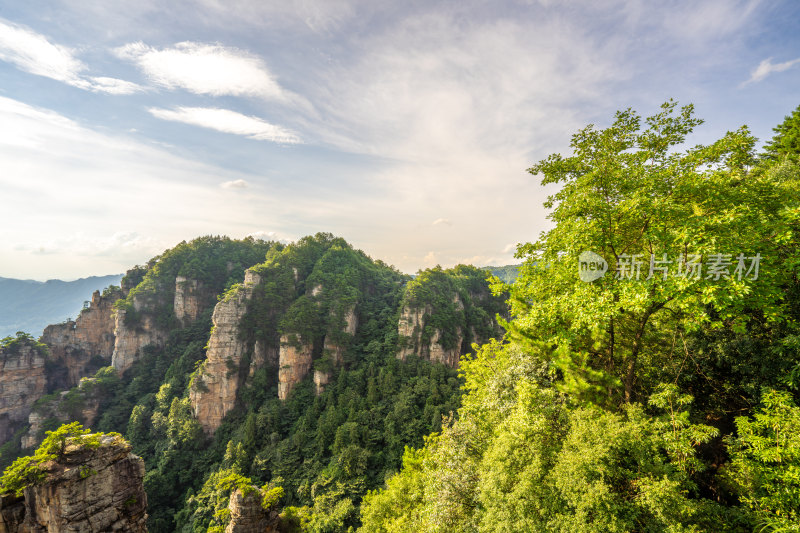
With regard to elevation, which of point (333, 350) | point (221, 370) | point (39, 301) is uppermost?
point (333, 350)

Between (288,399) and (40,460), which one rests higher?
(40,460)

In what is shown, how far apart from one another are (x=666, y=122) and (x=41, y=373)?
80238mm

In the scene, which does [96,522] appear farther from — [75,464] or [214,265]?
[214,265]

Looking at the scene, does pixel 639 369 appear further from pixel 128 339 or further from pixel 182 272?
pixel 128 339

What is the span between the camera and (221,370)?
42.8 meters

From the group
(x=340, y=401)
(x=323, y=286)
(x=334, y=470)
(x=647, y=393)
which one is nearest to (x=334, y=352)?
(x=340, y=401)

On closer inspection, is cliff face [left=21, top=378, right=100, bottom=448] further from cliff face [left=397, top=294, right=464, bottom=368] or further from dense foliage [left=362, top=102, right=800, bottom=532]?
dense foliage [left=362, top=102, right=800, bottom=532]

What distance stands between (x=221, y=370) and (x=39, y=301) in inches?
9991

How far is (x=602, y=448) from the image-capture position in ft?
21.9

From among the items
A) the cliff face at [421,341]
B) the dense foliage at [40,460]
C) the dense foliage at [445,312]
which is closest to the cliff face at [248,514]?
the dense foliage at [40,460]

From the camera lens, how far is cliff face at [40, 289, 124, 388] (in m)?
52.4

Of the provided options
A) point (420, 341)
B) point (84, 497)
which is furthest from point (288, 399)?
point (84, 497)

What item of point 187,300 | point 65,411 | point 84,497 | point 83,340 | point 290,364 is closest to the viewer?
point 84,497

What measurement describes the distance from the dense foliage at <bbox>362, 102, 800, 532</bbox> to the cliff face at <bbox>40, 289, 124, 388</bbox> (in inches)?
2880
